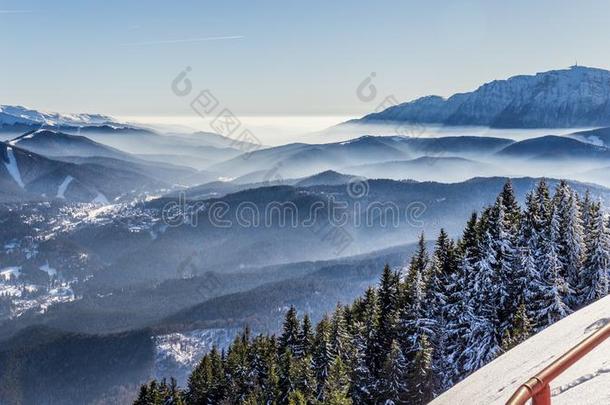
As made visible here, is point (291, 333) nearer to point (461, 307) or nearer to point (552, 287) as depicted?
point (461, 307)

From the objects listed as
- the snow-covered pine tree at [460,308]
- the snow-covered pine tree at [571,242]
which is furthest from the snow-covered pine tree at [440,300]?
the snow-covered pine tree at [571,242]

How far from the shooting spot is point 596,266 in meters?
36.8

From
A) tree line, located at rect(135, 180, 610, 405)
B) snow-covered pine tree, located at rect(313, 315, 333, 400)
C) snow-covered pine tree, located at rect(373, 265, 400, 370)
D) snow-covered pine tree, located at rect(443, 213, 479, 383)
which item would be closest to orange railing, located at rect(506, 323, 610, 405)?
tree line, located at rect(135, 180, 610, 405)

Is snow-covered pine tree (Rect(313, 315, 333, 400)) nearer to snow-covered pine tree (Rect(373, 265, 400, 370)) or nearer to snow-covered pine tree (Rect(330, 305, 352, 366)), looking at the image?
snow-covered pine tree (Rect(330, 305, 352, 366))

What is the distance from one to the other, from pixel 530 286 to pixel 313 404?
17959 mm

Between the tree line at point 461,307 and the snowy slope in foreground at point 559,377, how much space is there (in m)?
15.6

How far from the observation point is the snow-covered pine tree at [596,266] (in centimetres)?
3550

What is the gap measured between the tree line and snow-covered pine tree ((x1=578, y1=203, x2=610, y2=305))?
73 millimetres

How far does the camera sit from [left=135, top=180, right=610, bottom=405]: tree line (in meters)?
35.2

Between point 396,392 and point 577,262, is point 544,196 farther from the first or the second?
point 396,392

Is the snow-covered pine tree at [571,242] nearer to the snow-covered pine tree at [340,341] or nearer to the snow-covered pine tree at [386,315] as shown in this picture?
the snow-covered pine tree at [386,315]

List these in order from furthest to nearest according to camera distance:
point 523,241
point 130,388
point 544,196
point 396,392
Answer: point 130,388, point 544,196, point 523,241, point 396,392

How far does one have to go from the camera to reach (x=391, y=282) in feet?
158

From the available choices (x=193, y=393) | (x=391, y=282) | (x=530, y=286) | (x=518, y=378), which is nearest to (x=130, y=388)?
(x=193, y=393)
